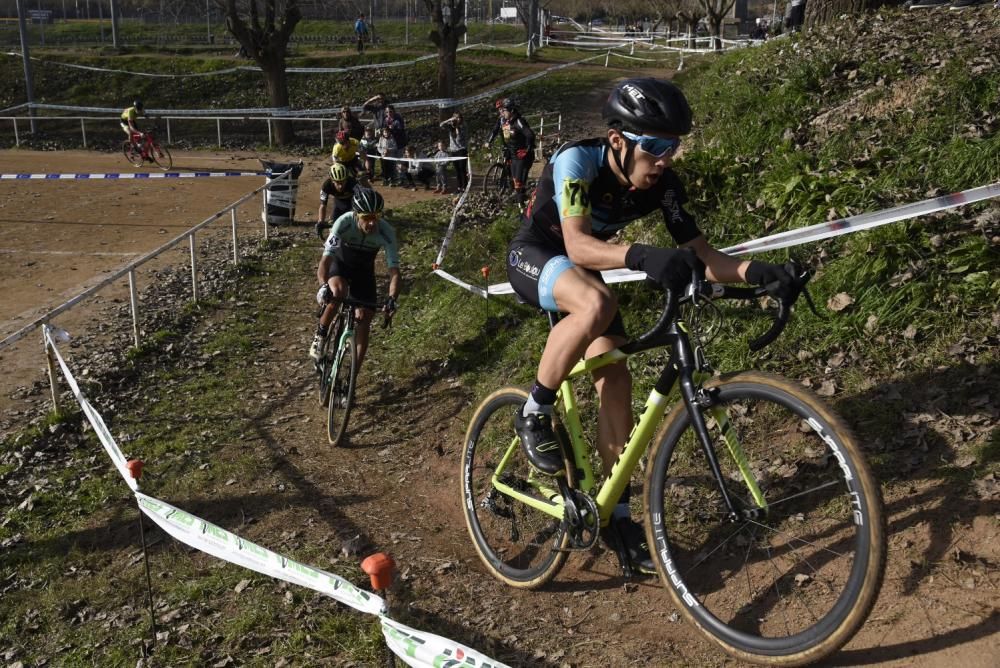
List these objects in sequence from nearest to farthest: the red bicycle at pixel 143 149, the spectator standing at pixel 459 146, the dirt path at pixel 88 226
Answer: the dirt path at pixel 88 226 < the spectator standing at pixel 459 146 < the red bicycle at pixel 143 149

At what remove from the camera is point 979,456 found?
14.5 feet

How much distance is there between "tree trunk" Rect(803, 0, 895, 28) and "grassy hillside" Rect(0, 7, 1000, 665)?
1.05 metres

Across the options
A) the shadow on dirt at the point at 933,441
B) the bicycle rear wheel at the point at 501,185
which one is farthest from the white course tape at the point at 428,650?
the bicycle rear wheel at the point at 501,185

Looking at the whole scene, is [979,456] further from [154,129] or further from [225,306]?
[154,129]

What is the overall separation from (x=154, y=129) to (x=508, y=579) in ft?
115

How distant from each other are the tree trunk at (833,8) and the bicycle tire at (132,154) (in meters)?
21.4

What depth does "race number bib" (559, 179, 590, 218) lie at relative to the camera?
4.10 meters

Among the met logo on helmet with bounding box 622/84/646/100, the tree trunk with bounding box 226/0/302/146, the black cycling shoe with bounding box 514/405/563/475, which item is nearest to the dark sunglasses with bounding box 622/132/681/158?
the met logo on helmet with bounding box 622/84/646/100

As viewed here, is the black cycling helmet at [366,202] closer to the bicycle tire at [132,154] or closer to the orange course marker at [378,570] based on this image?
the orange course marker at [378,570]

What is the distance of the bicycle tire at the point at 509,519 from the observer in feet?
15.7

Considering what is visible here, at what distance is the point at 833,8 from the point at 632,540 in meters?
10.6

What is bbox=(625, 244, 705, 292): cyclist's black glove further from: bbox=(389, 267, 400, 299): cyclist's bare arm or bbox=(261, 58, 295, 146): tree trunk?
bbox=(261, 58, 295, 146): tree trunk

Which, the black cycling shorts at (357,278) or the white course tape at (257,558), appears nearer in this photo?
the white course tape at (257,558)

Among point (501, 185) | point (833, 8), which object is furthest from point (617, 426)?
point (501, 185)
